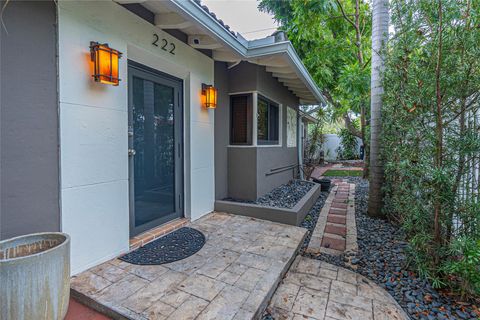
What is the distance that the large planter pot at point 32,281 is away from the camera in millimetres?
1511

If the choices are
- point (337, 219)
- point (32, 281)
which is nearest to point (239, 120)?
point (337, 219)

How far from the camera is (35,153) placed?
2076 millimetres

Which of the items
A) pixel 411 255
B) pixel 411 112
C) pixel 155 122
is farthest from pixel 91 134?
pixel 411 255

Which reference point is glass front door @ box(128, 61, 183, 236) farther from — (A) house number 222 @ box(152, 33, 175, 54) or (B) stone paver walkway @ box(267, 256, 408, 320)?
(B) stone paver walkway @ box(267, 256, 408, 320)

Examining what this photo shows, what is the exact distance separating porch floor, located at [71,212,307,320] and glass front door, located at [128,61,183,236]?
865 mm

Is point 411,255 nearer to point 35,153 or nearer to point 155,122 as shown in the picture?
point 155,122

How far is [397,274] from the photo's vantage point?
103 inches

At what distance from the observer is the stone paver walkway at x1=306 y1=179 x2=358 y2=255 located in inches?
130

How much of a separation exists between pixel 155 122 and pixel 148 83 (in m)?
0.54

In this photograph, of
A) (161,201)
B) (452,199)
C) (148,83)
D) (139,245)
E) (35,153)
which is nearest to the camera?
(35,153)

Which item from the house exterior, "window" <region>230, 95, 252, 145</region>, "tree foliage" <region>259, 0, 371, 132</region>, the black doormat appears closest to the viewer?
the house exterior

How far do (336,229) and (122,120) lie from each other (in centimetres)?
364

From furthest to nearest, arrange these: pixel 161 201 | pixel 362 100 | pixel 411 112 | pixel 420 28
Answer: pixel 362 100, pixel 161 201, pixel 411 112, pixel 420 28

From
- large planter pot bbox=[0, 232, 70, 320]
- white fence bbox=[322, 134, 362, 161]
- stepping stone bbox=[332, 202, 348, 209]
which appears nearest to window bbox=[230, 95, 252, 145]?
stepping stone bbox=[332, 202, 348, 209]
